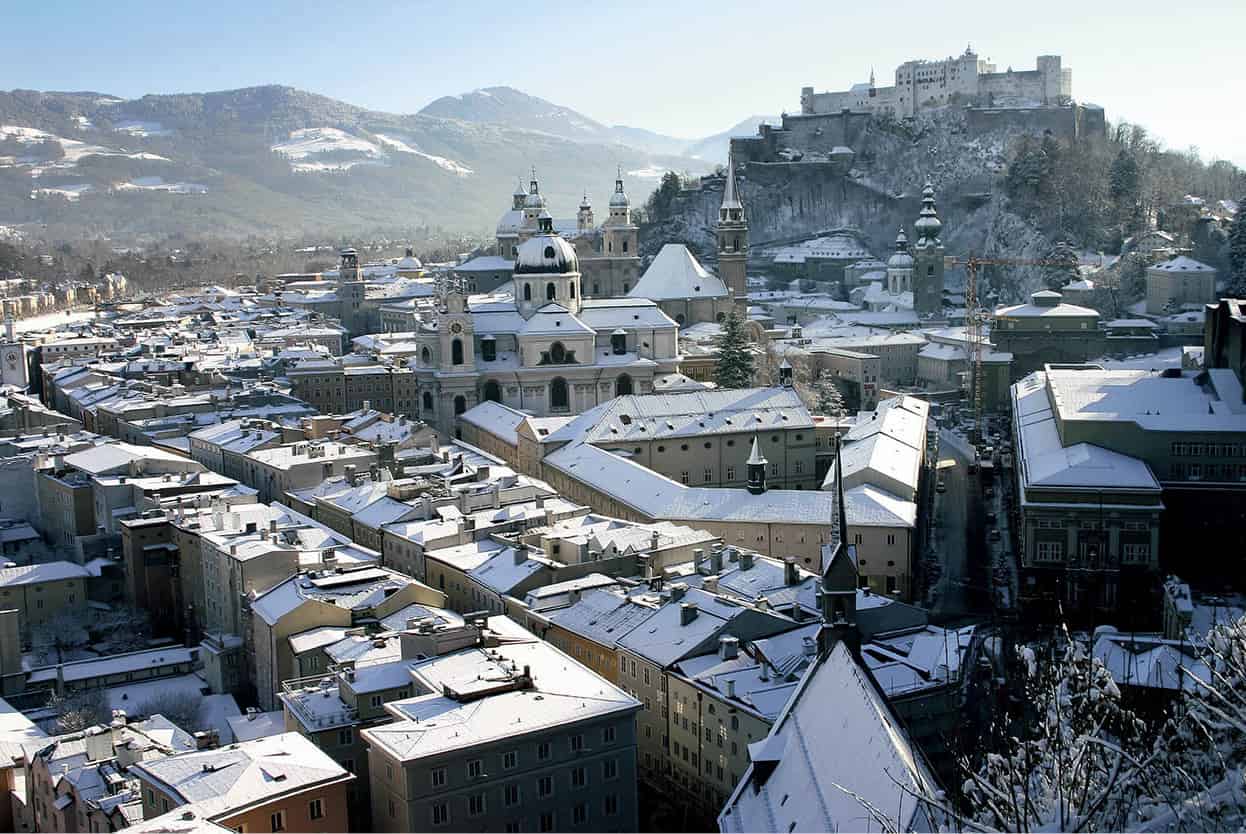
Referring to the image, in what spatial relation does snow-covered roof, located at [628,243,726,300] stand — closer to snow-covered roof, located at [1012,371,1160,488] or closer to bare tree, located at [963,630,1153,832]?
snow-covered roof, located at [1012,371,1160,488]

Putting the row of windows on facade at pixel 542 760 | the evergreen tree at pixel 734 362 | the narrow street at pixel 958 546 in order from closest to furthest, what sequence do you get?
the row of windows on facade at pixel 542 760
the narrow street at pixel 958 546
the evergreen tree at pixel 734 362

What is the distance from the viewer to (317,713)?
30.2 metres

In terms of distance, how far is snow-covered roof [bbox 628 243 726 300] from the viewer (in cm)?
9438

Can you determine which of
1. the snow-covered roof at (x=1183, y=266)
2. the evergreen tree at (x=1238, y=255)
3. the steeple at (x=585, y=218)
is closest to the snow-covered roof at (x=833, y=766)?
the evergreen tree at (x=1238, y=255)

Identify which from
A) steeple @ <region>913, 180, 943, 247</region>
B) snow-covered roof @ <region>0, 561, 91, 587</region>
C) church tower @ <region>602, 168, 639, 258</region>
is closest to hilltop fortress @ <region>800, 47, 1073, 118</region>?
steeple @ <region>913, 180, 943, 247</region>

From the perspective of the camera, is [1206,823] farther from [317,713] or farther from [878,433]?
[878,433]

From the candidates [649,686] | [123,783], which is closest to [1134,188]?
[649,686]

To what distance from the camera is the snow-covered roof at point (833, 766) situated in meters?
19.1

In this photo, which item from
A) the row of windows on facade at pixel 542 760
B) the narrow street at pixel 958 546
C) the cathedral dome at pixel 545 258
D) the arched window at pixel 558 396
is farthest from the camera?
the cathedral dome at pixel 545 258

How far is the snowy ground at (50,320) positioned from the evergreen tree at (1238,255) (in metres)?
99.5

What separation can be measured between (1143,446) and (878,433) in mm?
10622

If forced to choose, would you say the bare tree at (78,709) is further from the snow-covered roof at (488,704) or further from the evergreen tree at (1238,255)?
the evergreen tree at (1238,255)

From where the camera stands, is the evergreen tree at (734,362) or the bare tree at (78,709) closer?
the bare tree at (78,709)

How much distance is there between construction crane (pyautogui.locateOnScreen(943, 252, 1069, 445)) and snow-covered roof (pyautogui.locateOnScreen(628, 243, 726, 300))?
16.6m
